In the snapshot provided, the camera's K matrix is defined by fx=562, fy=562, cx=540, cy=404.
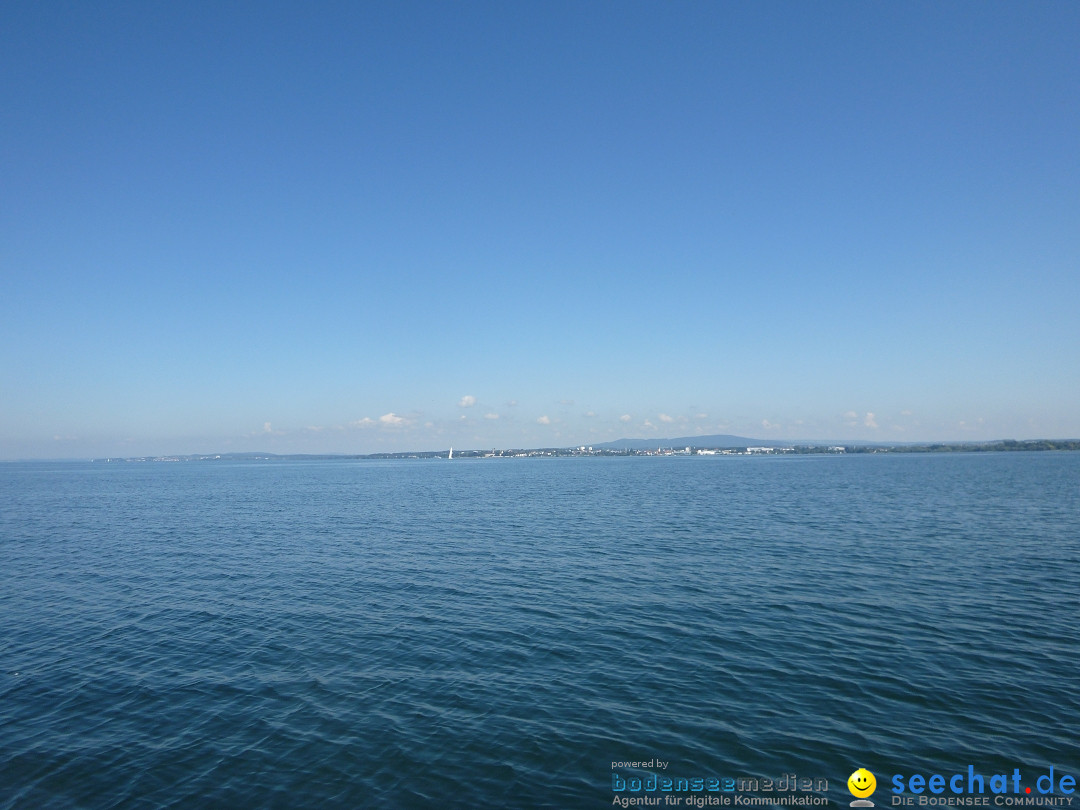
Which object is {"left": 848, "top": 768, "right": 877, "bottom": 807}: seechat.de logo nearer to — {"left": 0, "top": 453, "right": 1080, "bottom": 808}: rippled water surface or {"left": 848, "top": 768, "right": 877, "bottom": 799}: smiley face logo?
{"left": 848, "top": 768, "right": 877, "bottom": 799}: smiley face logo

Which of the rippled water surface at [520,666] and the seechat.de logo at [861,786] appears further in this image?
the rippled water surface at [520,666]

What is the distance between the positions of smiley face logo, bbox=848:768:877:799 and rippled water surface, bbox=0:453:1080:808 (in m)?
0.31

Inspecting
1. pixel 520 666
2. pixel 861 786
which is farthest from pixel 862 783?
pixel 520 666

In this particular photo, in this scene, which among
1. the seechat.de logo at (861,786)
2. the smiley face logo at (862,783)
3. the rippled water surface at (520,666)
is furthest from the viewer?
the rippled water surface at (520,666)

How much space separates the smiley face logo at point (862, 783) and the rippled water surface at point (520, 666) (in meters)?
0.31

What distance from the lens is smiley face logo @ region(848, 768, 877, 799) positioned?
14727 mm

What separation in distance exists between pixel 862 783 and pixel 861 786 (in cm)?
Result: 15

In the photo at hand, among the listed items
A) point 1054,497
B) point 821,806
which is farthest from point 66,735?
point 1054,497

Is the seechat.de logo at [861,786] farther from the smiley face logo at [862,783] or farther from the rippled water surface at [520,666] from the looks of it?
the rippled water surface at [520,666]

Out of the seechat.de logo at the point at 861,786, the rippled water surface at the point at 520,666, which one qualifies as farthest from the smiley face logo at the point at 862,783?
the rippled water surface at the point at 520,666

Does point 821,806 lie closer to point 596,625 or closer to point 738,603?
point 596,625

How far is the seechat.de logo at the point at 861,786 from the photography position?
14406mm

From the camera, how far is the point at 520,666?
75.2 feet

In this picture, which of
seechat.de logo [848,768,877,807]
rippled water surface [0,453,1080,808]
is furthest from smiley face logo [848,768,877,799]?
rippled water surface [0,453,1080,808]
